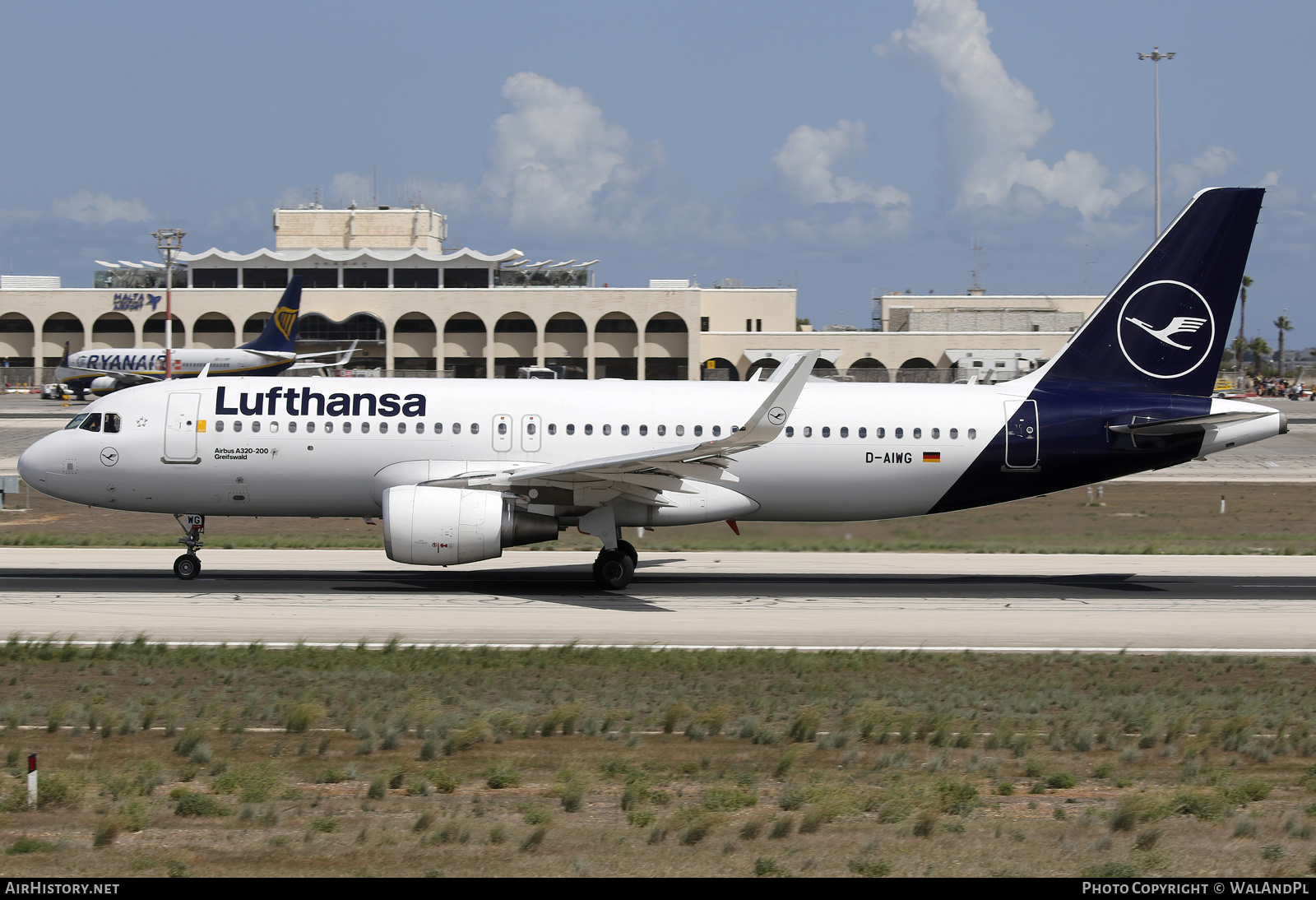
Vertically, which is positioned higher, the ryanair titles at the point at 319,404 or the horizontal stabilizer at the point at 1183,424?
the ryanair titles at the point at 319,404

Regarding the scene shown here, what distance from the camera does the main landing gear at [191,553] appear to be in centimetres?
2658

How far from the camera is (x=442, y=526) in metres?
24.3

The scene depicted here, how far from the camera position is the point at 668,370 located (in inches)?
5118

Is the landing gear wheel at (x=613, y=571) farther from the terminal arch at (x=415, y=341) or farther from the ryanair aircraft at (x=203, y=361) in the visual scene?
the terminal arch at (x=415, y=341)

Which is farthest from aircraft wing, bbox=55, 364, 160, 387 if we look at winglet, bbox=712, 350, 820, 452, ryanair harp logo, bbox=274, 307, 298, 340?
winglet, bbox=712, 350, 820, 452

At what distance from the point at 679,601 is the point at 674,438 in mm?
3840

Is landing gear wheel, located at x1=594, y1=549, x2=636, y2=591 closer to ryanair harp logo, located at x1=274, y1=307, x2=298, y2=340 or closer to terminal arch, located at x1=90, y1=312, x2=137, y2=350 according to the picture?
ryanair harp logo, located at x1=274, y1=307, x2=298, y2=340

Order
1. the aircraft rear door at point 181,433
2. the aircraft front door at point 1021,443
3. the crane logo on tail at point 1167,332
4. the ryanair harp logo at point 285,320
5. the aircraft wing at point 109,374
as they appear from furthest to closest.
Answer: the ryanair harp logo at point 285,320
the aircraft wing at point 109,374
the crane logo on tail at point 1167,332
the aircraft front door at point 1021,443
the aircraft rear door at point 181,433

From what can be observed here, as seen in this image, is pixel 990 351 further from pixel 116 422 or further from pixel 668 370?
pixel 116 422

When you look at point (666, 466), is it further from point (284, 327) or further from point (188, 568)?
point (284, 327)

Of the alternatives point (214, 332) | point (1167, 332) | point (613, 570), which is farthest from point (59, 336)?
point (1167, 332)

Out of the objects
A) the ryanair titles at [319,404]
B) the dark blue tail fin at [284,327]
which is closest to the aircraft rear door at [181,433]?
the ryanair titles at [319,404]

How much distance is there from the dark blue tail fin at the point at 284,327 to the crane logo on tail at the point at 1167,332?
82.5 meters
